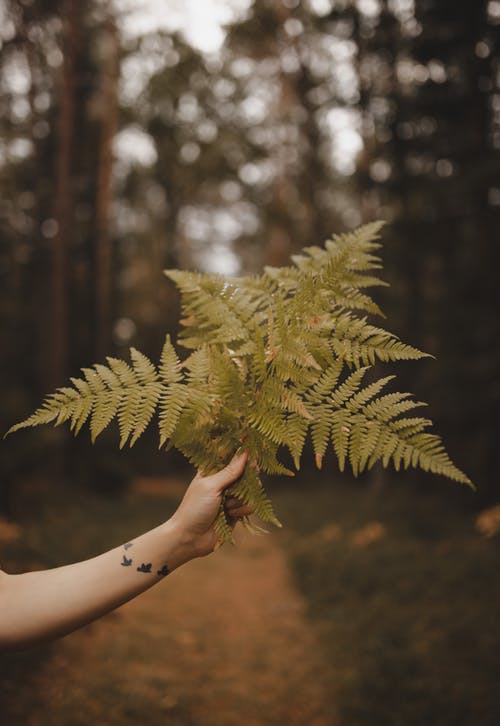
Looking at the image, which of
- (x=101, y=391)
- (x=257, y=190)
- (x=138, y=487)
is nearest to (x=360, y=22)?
(x=257, y=190)

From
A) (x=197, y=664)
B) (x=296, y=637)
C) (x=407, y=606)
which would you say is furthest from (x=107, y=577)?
(x=407, y=606)

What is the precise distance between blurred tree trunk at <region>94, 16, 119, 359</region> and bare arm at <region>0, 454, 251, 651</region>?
14630mm

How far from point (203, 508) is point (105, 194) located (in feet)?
54.5

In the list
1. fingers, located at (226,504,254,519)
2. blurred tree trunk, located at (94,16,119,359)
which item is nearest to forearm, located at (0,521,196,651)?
fingers, located at (226,504,254,519)

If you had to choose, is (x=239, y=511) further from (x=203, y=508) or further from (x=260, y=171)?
(x=260, y=171)

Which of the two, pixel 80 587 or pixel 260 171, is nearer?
pixel 80 587

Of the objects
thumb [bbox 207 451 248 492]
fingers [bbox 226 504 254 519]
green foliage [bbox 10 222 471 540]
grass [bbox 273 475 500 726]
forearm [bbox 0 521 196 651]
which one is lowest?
grass [bbox 273 475 500 726]

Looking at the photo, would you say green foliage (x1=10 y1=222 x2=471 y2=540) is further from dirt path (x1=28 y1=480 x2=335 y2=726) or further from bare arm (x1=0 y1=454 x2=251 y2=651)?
dirt path (x1=28 y1=480 x2=335 y2=726)

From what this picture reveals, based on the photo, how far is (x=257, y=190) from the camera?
19875 millimetres

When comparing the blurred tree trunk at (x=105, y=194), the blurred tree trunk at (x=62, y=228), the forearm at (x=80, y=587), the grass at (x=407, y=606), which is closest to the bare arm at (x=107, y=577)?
the forearm at (x=80, y=587)

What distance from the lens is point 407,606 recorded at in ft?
21.2

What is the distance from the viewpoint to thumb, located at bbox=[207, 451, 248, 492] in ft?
5.98

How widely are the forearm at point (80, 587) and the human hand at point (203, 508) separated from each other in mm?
28

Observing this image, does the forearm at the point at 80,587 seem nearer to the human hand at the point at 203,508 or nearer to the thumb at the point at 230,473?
the human hand at the point at 203,508
